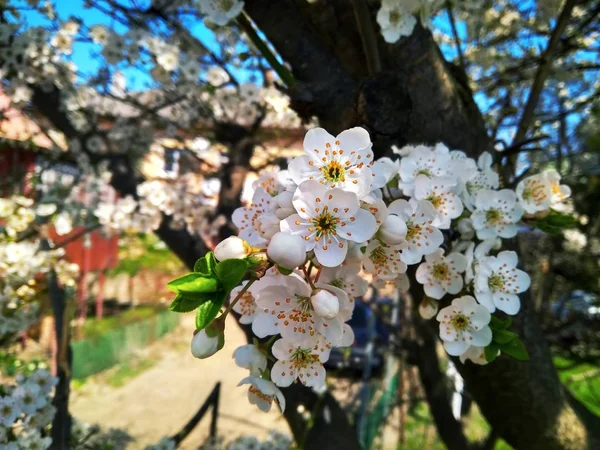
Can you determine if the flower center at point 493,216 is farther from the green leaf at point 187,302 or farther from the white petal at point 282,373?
the green leaf at point 187,302

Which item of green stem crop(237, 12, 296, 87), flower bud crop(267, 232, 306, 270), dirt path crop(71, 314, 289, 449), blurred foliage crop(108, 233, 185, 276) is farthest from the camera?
blurred foliage crop(108, 233, 185, 276)

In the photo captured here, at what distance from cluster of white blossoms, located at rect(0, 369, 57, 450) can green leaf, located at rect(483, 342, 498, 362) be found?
133cm

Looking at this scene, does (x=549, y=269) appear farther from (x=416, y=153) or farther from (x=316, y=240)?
(x=316, y=240)

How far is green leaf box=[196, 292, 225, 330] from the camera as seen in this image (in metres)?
0.64

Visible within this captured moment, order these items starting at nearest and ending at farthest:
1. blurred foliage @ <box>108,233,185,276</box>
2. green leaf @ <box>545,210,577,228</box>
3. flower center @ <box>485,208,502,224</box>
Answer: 1. flower center @ <box>485,208,502,224</box>
2. green leaf @ <box>545,210,577,228</box>
3. blurred foliage @ <box>108,233,185,276</box>

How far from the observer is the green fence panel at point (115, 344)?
22.2 ft

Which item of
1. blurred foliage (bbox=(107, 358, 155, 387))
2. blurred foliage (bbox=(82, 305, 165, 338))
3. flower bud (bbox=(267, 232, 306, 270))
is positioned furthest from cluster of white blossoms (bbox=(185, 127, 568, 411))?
blurred foliage (bbox=(82, 305, 165, 338))

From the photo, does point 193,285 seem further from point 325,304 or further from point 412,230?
point 412,230

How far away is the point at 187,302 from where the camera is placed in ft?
2.11

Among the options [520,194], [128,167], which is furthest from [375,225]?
[128,167]

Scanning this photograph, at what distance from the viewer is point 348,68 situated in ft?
4.36

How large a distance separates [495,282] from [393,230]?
1.27ft

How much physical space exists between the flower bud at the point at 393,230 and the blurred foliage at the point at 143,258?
9.80 m

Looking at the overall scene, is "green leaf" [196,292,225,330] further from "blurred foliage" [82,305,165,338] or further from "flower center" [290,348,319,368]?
"blurred foliage" [82,305,165,338]
